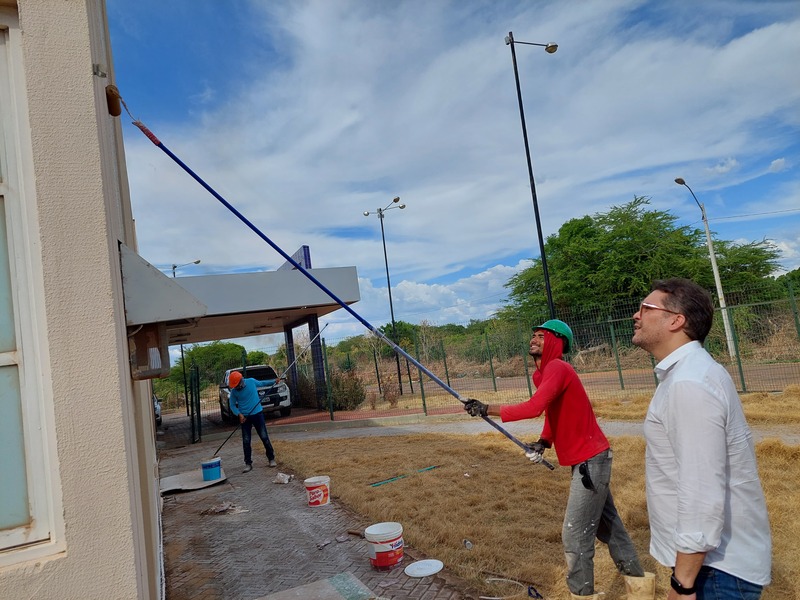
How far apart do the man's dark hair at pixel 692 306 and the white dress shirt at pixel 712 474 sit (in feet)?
0.35

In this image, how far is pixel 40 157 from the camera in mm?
1971

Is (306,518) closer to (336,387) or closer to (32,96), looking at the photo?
(32,96)

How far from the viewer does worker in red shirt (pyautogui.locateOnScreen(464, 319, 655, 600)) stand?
3166mm

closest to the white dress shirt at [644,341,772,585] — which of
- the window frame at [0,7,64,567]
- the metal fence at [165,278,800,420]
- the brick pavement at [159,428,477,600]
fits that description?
the window frame at [0,7,64,567]

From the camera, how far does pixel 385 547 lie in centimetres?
437

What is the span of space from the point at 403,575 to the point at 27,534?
309 centimetres

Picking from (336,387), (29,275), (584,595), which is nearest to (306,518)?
(584,595)

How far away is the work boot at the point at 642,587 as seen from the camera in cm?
305

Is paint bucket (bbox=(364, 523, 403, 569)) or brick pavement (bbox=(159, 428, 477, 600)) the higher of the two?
paint bucket (bbox=(364, 523, 403, 569))

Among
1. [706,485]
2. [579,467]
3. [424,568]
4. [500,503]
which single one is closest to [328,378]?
[500,503]

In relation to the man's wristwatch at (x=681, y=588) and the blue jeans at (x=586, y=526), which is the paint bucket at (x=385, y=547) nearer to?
the blue jeans at (x=586, y=526)

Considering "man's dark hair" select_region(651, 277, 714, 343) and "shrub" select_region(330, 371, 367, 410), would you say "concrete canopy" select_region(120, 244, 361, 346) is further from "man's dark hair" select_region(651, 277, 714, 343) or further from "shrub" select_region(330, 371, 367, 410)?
"man's dark hair" select_region(651, 277, 714, 343)

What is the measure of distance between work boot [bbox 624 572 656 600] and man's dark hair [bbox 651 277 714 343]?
6.13 ft

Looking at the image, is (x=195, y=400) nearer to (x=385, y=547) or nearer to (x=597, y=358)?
(x=597, y=358)
